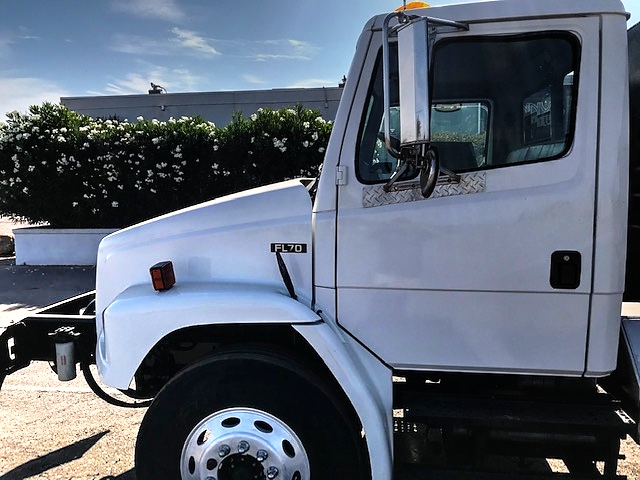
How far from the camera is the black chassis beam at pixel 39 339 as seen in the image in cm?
282

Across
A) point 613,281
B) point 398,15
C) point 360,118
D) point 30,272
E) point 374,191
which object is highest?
point 398,15

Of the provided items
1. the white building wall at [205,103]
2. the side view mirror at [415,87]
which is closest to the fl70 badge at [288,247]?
the side view mirror at [415,87]

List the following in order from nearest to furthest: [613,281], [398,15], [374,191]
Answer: [398,15], [613,281], [374,191]

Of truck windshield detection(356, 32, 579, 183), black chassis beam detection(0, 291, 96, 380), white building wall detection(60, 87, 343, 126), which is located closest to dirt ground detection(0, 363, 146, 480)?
black chassis beam detection(0, 291, 96, 380)

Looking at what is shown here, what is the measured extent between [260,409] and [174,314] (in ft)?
1.95

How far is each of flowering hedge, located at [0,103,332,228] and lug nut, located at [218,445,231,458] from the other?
7.50m

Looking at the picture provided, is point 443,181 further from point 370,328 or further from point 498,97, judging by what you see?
point 370,328

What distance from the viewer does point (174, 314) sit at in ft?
7.49

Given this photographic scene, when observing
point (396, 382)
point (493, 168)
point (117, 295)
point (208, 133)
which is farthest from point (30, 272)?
point (493, 168)

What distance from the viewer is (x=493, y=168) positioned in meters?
2.11

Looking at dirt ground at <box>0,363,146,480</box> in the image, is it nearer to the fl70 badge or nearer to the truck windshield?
the fl70 badge

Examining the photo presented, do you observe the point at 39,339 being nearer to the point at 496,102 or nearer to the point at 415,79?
the point at 415,79

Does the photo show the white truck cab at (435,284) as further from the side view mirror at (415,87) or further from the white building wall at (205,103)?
the white building wall at (205,103)

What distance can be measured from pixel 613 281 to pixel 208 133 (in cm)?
870
